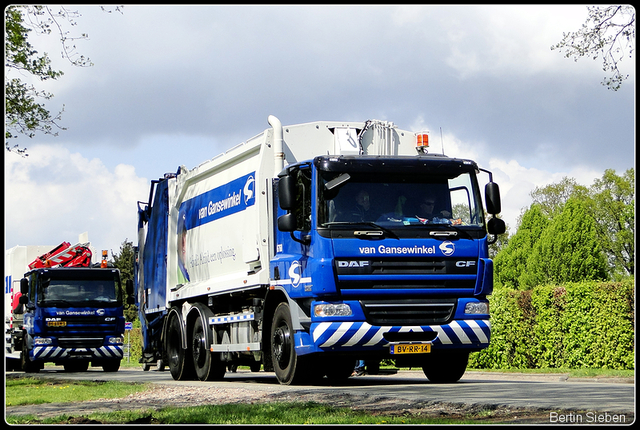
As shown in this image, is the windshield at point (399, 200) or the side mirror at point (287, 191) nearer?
the windshield at point (399, 200)

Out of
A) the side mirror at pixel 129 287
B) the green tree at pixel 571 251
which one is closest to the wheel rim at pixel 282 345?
the side mirror at pixel 129 287

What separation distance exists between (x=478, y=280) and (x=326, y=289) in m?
2.24

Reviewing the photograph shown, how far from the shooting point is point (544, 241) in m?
49.3

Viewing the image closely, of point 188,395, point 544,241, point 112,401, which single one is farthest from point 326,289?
point 544,241

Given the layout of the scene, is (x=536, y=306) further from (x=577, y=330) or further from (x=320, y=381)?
(x=320, y=381)

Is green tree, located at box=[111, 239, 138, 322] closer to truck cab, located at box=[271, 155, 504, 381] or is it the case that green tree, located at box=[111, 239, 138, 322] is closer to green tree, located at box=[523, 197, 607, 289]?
green tree, located at box=[523, 197, 607, 289]

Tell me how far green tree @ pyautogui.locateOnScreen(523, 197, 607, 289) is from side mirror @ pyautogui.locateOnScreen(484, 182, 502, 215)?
3573cm

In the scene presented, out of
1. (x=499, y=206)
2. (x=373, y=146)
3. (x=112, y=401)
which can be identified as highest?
(x=373, y=146)

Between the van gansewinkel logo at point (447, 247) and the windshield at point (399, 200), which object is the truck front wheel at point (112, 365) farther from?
the van gansewinkel logo at point (447, 247)

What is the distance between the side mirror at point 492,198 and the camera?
43.5ft

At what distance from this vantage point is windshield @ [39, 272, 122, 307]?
25.5 m

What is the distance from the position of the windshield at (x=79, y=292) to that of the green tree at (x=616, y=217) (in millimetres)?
45501

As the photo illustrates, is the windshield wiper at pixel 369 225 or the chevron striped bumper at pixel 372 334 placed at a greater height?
the windshield wiper at pixel 369 225

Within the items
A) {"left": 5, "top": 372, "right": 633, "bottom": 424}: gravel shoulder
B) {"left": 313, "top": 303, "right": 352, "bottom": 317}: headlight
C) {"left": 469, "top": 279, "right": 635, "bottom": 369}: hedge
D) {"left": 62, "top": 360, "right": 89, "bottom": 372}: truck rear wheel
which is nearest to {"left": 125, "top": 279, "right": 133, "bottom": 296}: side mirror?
{"left": 62, "top": 360, "right": 89, "bottom": 372}: truck rear wheel
